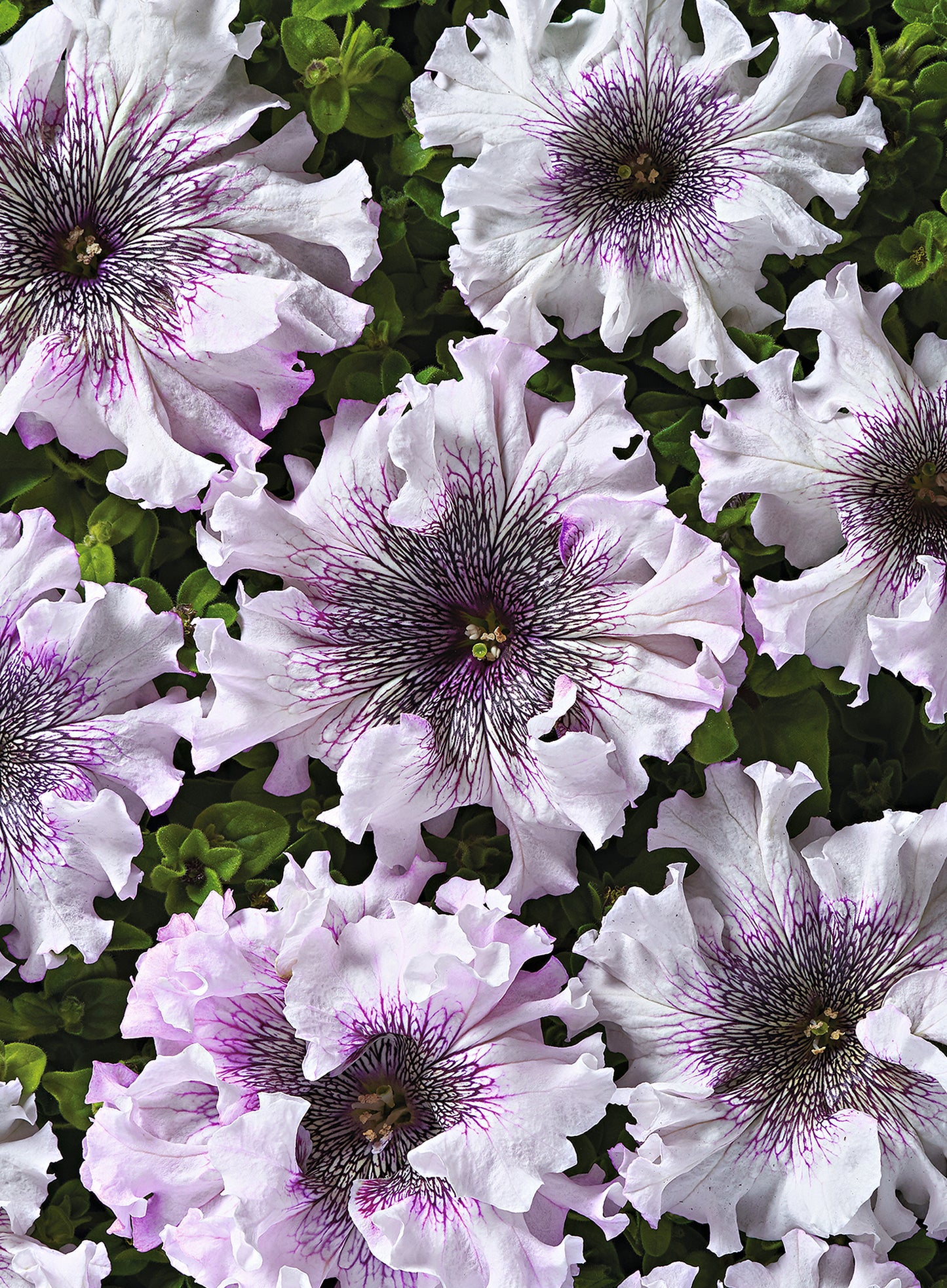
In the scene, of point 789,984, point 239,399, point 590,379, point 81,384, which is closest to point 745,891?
point 789,984

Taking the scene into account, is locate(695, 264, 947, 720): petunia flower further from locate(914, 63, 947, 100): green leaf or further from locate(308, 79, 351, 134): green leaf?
locate(308, 79, 351, 134): green leaf

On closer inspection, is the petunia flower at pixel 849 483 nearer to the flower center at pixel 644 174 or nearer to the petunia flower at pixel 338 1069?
the flower center at pixel 644 174

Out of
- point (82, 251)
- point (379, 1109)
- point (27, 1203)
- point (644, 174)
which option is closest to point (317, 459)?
point (82, 251)

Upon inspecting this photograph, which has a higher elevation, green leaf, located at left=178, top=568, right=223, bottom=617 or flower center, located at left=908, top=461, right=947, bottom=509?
flower center, located at left=908, top=461, right=947, bottom=509

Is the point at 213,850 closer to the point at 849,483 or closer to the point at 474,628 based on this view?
the point at 474,628

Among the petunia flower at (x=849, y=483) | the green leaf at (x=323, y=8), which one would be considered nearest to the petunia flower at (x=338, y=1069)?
the petunia flower at (x=849, y=483)

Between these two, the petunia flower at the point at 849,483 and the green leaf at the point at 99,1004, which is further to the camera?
the green leaf at the point at 99,1004

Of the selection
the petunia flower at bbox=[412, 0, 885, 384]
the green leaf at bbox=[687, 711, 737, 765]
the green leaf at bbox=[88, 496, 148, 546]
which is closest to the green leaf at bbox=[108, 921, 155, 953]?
the green leaf at bbox=[88, 496, 148, 546]
